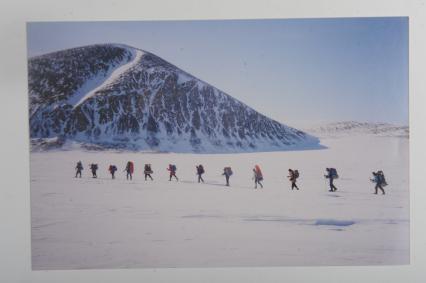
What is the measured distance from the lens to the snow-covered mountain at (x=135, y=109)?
252 centimetres

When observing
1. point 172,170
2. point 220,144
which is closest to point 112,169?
point 172,170

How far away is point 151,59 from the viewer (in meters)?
2.56

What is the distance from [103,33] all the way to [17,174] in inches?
37.3

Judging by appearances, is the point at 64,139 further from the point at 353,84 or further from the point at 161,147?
the point at 353,84

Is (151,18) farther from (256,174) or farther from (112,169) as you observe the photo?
(256,174)

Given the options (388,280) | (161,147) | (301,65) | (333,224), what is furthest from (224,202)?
(388,280)

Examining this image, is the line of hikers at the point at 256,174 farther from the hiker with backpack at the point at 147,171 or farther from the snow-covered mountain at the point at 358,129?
the snow-covered mountain at the point at 358,129

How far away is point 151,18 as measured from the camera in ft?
8.32

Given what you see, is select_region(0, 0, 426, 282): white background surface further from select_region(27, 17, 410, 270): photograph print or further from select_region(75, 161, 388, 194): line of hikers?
select_region(75, 161, 388, 194): line of hikers

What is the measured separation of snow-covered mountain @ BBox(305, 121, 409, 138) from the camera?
2566 millimetres

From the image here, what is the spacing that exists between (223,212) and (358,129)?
93cm

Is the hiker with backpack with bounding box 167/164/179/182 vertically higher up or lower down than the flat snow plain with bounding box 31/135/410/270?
higher up

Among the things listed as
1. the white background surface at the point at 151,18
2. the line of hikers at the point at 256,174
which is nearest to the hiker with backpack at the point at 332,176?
the line of hikers at the point at 256,174

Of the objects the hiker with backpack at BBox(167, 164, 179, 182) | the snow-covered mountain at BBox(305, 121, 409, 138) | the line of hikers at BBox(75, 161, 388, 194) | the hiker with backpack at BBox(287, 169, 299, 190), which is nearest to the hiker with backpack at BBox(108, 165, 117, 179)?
the line of hikers at BBox(75, 161, 388, 194)
